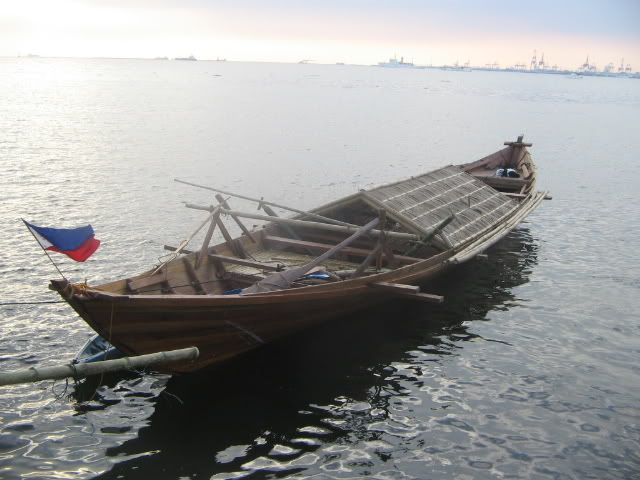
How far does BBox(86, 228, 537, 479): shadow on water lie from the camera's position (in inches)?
405

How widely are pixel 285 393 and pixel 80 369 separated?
4.68 metres

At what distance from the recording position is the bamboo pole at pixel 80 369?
8.03m

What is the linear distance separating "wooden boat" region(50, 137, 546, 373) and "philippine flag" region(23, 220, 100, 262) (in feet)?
1.78

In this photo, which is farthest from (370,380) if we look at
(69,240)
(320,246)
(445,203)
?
(445,203)

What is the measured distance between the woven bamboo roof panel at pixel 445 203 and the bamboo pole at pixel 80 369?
29.2ft

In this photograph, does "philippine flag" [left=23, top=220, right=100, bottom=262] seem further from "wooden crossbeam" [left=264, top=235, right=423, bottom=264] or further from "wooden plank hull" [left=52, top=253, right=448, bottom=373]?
"wooden crossbeam" [left=264, top=235, right=423, bottom=264]

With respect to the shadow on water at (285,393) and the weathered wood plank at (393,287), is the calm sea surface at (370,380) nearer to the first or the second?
the shadow on water at (285,393)

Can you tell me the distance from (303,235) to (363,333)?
419cm

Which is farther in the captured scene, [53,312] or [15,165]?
[15,165]

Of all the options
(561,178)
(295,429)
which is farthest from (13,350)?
(561,178)

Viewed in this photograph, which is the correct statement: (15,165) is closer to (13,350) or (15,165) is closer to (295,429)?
(13,350)

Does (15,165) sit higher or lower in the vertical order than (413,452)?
higher

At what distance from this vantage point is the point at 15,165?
125ft

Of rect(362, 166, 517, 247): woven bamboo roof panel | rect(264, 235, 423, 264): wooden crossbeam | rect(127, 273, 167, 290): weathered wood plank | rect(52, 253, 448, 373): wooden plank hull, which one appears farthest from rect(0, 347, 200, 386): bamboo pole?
rect(362, 166, 517, 247): woven bamboo roof panel
